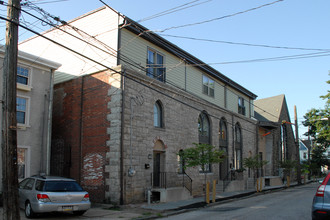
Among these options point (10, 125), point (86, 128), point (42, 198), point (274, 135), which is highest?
point (274, 135)

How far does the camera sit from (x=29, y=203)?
11.3 metres

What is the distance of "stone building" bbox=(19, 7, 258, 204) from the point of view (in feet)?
50.2

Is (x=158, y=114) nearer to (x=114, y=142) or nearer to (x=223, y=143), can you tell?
(x=114, y=142)

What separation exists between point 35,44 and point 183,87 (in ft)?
32.5

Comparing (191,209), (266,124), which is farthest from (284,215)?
(266,124)

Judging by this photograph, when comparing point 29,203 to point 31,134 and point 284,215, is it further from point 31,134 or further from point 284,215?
point 284,215

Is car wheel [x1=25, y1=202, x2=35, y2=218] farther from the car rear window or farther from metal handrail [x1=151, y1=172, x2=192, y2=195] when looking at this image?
metal handrail [x1=151, y1=172, x2=192, y2=195]

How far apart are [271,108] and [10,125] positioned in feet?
118

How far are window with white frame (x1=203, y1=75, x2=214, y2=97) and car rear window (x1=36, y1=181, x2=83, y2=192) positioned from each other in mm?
13477

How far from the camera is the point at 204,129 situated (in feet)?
75.4

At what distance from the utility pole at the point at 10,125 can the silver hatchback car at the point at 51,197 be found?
82.5 inches

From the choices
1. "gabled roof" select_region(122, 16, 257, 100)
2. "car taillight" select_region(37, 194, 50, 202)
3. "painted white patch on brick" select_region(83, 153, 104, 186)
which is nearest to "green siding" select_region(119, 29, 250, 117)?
"gabled roof" select_region(122, 16, 257, 100)

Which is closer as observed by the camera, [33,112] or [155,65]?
[33,112]

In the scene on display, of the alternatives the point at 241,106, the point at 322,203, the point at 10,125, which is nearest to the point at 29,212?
the point at 10,125
